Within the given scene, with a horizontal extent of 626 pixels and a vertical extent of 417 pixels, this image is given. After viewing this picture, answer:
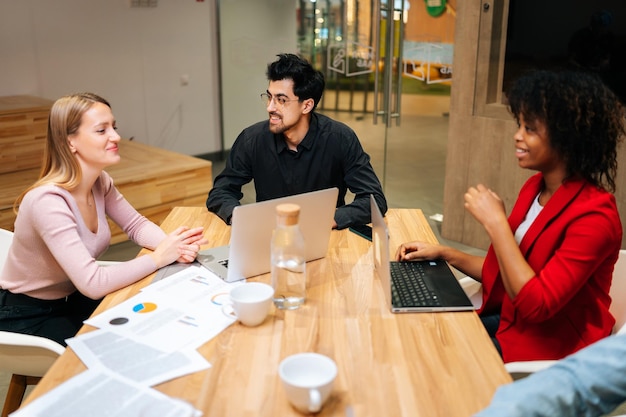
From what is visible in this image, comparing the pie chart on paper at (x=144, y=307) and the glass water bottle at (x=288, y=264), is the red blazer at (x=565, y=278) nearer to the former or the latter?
the glass water bottle at (x=288, y=264)

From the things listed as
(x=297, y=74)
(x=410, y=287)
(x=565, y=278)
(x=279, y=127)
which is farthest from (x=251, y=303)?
(x=297, y=74)

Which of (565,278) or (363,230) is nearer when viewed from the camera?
(565,278)

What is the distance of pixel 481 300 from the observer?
2191 millimetres

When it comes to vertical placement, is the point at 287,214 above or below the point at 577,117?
below

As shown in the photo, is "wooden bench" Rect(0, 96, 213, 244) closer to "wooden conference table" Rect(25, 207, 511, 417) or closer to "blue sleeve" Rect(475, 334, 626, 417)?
"wooden conference table" Rect(25, 207, 511, 417)

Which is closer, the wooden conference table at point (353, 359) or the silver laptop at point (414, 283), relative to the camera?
the wooden conference table at point (353, 359)

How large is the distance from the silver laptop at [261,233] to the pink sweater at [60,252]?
26 centimetres

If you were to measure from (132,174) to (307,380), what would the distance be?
3.25 metres

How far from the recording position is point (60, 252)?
1.85m

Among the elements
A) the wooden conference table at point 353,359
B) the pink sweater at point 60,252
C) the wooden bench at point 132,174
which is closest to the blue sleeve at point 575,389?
the wooden conference table at point 353,359

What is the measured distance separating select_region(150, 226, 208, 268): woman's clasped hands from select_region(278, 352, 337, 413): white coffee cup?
77cm

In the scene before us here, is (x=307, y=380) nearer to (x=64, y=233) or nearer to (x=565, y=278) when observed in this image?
(x=565, y=278)

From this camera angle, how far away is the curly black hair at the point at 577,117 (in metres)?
1.74

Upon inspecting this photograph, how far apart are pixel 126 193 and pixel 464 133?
2221 millimetres
